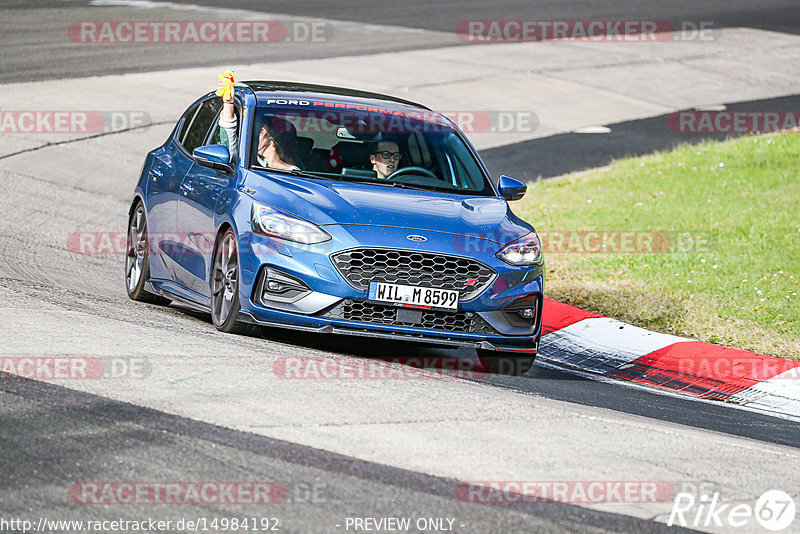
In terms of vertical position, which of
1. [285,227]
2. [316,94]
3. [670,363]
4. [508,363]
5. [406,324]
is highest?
[316,94]

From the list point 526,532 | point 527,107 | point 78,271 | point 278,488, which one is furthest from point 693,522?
point 527,107

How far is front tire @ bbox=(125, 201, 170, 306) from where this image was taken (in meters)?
9.60

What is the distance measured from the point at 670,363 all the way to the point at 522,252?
1939 mm

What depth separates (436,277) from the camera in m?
7.65

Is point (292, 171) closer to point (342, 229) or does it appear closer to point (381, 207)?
point (381, 207)

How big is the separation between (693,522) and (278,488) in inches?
66.9

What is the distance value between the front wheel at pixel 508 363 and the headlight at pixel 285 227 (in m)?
1.52

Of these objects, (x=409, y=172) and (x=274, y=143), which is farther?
(x=409, y=172)

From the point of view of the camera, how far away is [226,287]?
8.03 m

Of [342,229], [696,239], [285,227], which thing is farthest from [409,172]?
[696,239]

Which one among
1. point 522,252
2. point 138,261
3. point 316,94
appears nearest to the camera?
point 522,252

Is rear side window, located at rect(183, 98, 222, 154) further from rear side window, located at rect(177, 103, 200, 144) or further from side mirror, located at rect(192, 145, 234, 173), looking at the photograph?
side mirror, located at rect(192, 145, 234, 173)

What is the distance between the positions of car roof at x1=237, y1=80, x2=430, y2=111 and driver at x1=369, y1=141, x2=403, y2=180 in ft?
1.90

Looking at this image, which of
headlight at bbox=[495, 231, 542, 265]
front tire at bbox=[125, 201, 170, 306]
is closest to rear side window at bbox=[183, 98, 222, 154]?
front tire at bbox=[125, 201, 170, 306]
